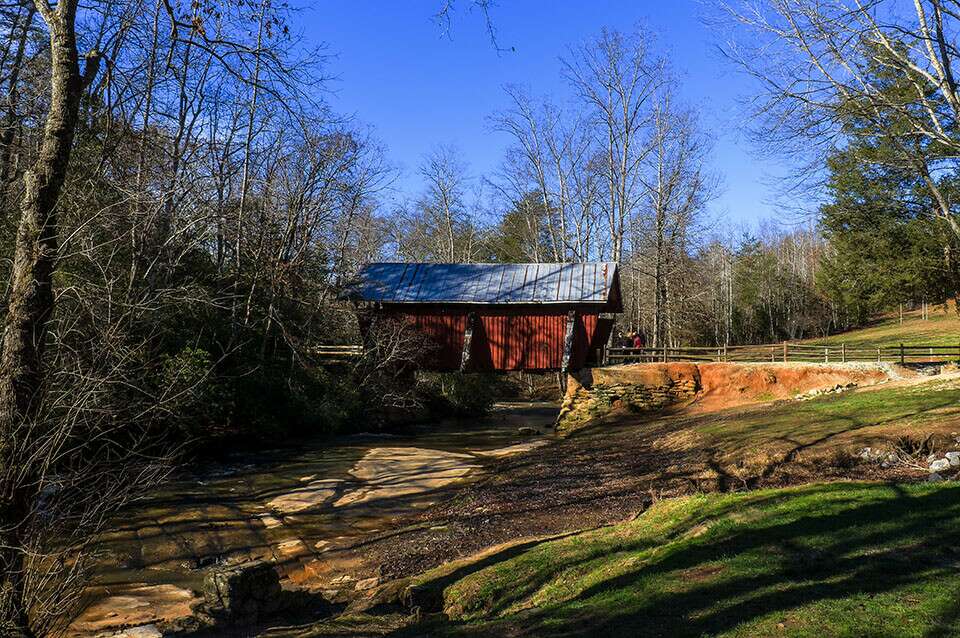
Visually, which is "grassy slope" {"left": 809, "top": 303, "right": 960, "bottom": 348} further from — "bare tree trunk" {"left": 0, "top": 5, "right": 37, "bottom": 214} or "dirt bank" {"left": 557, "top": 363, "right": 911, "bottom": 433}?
"bare tree trunk" {"left": 0, "top": 5, "right": 37, "bottom": 214}

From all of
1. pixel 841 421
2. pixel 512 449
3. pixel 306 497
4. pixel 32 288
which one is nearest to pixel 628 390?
pixel 512 449

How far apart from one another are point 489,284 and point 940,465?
709 inches

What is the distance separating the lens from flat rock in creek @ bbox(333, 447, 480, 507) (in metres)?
14.5

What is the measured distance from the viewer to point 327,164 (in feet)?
85.3

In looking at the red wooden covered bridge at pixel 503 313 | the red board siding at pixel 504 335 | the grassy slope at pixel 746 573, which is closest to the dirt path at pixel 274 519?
the grassy slope at pixel 746 573

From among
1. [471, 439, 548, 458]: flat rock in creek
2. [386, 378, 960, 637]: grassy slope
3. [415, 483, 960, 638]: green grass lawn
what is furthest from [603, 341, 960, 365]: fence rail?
[415, 483, 960, 638]: green grass lawn

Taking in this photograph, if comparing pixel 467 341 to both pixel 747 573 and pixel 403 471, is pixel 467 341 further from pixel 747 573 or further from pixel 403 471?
pixel 747 573

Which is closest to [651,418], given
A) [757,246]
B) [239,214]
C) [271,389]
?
[271,389]

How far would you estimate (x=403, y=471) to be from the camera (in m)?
16.4

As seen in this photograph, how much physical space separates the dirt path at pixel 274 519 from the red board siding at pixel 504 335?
474 cm

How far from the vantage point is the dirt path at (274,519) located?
28.9ft

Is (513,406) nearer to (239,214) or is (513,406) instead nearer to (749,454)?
(239,214)

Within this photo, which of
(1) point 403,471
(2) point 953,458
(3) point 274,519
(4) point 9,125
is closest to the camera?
(2) point 953,458

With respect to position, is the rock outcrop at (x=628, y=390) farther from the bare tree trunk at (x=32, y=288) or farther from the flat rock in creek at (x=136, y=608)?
the bare tree trunk at (x=32, y=288)
